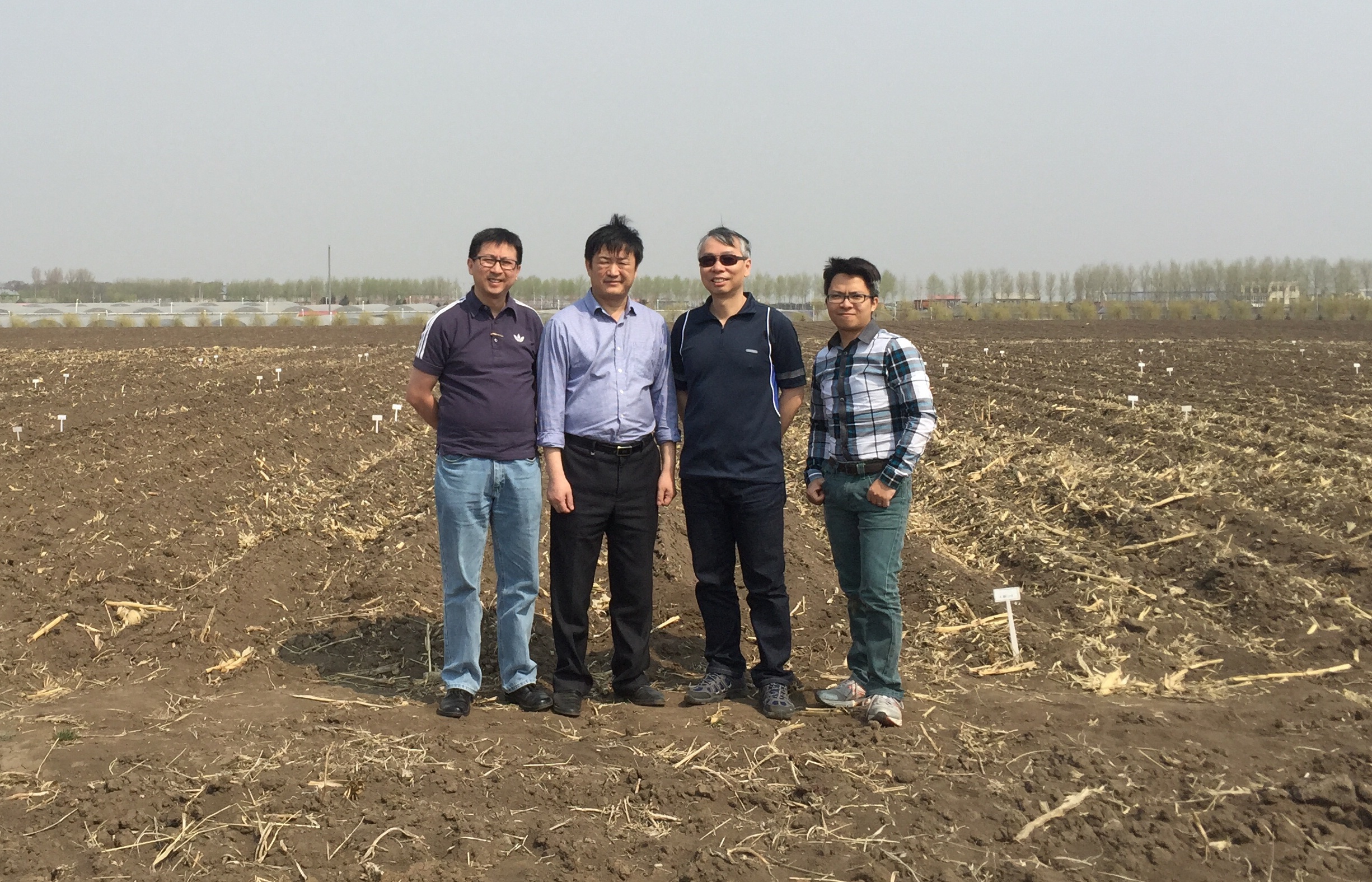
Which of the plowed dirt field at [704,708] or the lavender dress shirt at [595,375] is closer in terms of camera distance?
the plowed dirt field at [704,708]

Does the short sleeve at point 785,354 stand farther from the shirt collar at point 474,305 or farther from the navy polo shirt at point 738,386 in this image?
the shirt collar at point 474,305

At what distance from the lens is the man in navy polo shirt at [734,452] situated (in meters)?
4.32

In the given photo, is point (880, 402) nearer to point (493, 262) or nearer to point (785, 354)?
point (785, 354)

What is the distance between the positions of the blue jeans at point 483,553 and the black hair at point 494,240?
83 cm

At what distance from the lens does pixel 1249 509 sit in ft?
25.3

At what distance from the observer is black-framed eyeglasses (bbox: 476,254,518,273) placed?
4340 millimetres

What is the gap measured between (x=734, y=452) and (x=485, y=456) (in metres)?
1.00

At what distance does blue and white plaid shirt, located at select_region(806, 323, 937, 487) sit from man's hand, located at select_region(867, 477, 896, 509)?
0.02 m

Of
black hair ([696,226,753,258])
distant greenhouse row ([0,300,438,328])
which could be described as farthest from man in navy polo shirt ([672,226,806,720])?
distant greenhouse row ([0,300,438,328])

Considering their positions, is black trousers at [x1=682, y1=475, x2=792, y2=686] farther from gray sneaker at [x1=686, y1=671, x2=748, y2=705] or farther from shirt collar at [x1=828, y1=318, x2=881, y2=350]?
Answer: shirt collar at [x1=828, y1=318, x2=881, y2=350]

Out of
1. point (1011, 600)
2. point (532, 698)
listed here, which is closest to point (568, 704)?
point (532, 698)

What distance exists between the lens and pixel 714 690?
14.8ft

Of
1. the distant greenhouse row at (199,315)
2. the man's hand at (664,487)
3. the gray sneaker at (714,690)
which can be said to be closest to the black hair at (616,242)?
the man's hand at (664,487)

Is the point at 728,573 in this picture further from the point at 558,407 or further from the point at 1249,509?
the point at 1249,509
